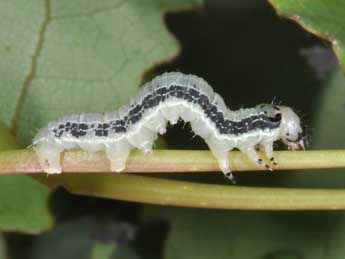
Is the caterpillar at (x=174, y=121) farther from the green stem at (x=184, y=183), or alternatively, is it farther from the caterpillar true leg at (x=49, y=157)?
the green stem at (x=184, y=183)

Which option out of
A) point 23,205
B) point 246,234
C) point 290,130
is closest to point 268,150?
point 290,130

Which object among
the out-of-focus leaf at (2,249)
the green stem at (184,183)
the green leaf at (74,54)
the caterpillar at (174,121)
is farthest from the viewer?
the out-of-focus leaf at (2,249)

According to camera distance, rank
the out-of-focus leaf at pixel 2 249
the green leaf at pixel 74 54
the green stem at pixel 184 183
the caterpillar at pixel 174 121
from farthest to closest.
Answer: the out-of-focus leaf at pixel 2 249
the green leaf at pixel 74 54
the caterpillar at pixel 174 121
the green stem at pixel 184 183

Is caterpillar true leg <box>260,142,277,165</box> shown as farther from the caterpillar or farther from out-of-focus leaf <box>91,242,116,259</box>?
out-of-focus leaf <box>91,242,116,259</box>

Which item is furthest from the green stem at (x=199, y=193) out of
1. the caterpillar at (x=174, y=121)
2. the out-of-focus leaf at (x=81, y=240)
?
the out-of-focus leaf at (x=81, y=240)

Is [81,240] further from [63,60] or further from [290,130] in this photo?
[290,130]

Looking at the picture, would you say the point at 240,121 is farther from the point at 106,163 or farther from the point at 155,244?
the point at 155,244

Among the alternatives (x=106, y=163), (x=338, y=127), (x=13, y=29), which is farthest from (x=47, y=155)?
(x=338, y=127)

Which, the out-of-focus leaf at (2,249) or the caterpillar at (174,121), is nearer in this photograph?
the caterpillar at (174,121)
